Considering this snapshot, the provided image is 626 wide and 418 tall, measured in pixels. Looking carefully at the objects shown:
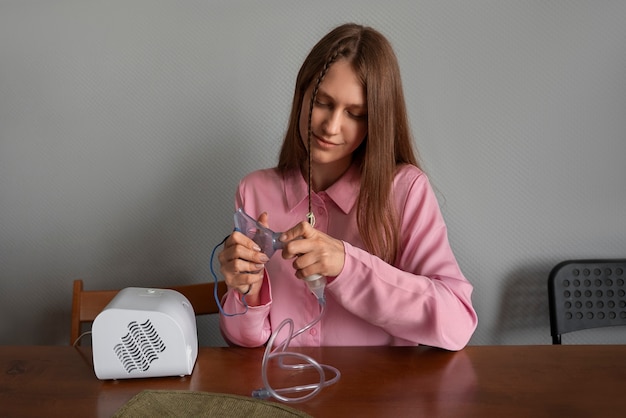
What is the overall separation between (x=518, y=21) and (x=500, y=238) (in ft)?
1.88

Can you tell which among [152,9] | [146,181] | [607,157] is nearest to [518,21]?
[607,157]

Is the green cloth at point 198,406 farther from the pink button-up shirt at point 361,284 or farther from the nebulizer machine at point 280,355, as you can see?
the pink button-up shirt at point 361,284

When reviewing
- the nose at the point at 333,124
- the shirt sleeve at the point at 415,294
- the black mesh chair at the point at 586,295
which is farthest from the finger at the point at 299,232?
the black mesh chair at the point at 586,295

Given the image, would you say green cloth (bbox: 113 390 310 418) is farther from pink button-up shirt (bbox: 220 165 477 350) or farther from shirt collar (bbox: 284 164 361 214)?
shirt collar (bbox: 284 164 361 214)

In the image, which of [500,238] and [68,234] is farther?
[68,234]

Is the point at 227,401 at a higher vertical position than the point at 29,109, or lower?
lower

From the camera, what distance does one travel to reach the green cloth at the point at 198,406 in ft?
3.02

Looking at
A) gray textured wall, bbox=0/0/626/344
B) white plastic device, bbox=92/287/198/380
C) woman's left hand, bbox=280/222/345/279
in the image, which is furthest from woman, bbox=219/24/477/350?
gray textured wall, bbox=0/0/626/344

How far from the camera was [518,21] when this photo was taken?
5.17ft

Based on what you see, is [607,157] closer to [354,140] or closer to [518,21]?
[518,21]

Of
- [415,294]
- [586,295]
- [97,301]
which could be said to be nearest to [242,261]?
[415,294]

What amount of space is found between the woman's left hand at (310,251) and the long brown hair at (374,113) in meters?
0.21

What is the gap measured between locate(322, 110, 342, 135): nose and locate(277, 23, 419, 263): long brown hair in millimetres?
A: 53

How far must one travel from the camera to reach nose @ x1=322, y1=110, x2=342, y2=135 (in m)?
1.18
